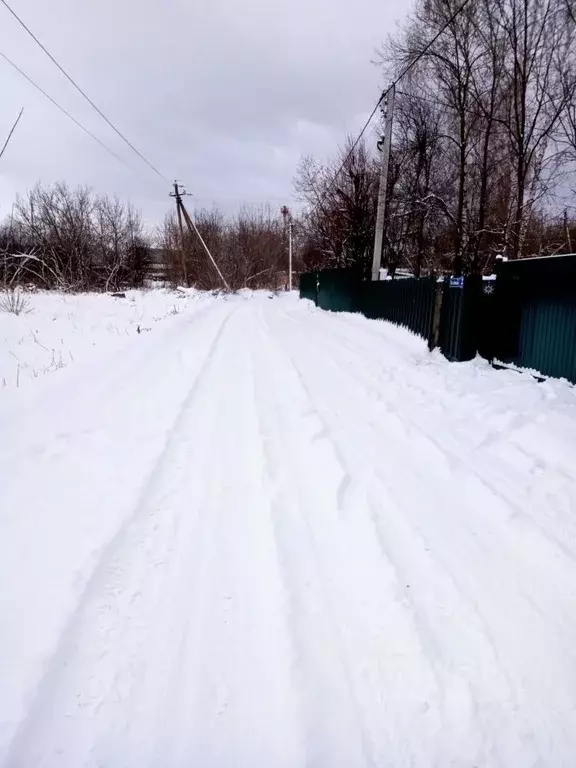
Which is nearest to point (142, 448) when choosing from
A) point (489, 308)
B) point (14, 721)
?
point (14, 721)

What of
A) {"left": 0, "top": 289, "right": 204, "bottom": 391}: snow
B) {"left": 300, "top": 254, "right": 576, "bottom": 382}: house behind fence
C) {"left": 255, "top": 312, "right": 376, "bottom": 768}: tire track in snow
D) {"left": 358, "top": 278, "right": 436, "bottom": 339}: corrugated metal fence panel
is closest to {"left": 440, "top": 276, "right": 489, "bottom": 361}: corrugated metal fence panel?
{"left": 300, "top": 254, "right": 576, "bottom": 382}: house behind fence

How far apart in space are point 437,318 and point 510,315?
4.82ft

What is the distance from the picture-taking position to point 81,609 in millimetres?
1915

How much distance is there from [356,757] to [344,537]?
3.75ft

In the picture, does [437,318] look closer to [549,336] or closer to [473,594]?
[549,336]

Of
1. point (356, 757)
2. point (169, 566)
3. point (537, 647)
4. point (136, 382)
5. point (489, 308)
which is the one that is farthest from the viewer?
point (489, 308)

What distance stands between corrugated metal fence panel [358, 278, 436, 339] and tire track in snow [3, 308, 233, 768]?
646cm

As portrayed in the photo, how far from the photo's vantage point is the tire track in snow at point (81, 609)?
54.9 inches

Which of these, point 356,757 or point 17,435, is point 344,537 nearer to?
point 356,757

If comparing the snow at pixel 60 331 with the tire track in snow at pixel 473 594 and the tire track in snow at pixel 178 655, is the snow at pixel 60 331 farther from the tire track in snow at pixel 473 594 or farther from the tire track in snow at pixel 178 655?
the tire track in snow at pixel 473 594

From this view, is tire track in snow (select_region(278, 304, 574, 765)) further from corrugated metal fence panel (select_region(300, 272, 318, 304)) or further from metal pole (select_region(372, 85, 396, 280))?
corrugated metal fence panel (select_region(300, 272, 318, 304))

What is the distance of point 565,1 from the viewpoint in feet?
39.1

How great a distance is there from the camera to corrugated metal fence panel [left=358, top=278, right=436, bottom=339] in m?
8.80

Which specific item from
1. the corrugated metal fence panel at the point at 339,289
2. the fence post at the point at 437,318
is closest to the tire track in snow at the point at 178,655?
the fence post at the point at 437,318
